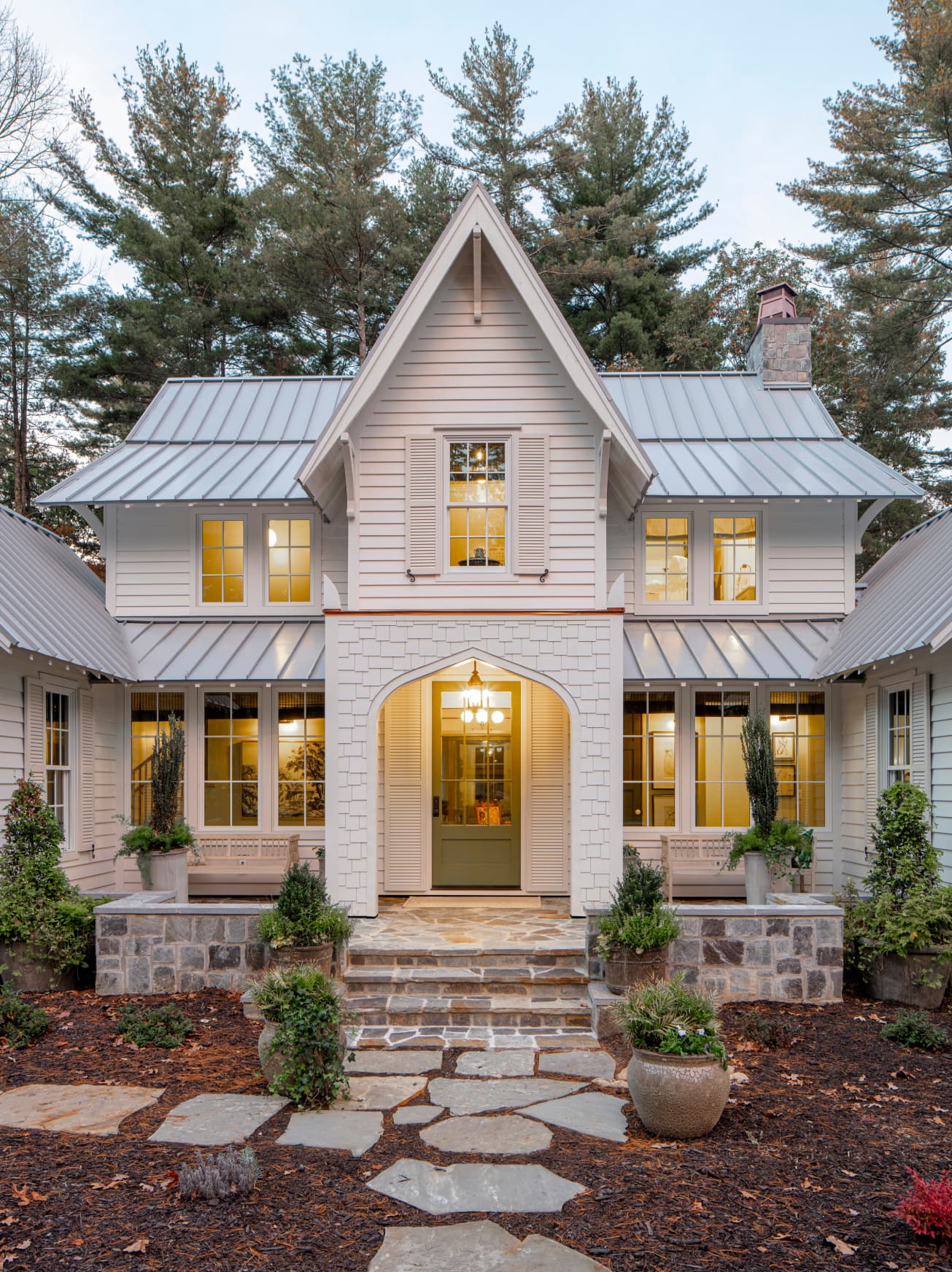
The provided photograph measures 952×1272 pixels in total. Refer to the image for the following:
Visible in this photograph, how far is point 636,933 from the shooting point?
773cm

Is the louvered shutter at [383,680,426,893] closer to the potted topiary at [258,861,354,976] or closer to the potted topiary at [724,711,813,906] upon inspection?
the potted topiary at [724,711,813,906]

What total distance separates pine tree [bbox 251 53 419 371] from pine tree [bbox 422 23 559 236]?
3.78 ft

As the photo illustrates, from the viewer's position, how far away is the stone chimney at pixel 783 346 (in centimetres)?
1529

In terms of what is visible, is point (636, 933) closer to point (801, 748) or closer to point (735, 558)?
point (801, 748)

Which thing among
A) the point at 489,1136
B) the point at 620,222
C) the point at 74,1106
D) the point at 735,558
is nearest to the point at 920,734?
the point at 735,558

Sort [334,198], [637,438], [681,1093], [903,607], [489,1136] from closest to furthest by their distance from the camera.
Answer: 1. [681,1093]
2. [489,1136]
3. [903,607]
4. [637,438]
5. [334,198]

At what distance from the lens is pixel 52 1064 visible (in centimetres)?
685

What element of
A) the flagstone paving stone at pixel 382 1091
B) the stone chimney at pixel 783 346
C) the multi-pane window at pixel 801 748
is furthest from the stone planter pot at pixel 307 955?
the stone chimney at pixel 783 346

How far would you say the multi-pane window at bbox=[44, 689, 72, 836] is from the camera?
36.7 feet

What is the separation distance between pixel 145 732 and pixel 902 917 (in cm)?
907

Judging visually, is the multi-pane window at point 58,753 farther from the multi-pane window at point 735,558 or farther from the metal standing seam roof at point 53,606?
the multi-pane window at point 735,558

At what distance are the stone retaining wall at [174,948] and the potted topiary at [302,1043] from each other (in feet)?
7.25

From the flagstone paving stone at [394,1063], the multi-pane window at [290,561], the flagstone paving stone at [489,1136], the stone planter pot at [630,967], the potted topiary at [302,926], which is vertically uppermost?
the multi-pane window at [290,561]

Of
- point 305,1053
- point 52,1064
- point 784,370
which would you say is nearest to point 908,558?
point 784,370
